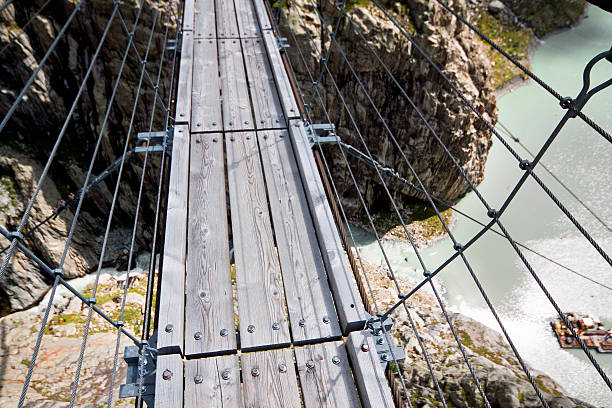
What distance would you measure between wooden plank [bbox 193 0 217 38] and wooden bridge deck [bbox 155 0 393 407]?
1.17 metres

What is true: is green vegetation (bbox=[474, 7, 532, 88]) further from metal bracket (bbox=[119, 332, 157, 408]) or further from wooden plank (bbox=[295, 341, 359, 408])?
metal bracket (bbox=[119, 332, 157, 408])

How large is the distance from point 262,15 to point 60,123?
7054 millimetres

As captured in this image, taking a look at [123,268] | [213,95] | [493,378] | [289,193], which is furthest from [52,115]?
[493,378]

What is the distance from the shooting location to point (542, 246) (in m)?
7.91

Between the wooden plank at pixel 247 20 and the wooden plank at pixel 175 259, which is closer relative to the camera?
the wooden plank at pixel 175 259

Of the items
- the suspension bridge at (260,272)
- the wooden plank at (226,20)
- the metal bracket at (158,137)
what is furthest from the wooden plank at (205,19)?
the metal bracket at (158,137)

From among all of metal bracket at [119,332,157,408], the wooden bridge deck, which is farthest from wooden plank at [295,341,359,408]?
metal bracket at [119,332,157,408]

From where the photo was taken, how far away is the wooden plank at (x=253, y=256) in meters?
1.77

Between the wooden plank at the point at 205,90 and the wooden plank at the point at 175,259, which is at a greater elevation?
the wooden plank at the point at 205,90

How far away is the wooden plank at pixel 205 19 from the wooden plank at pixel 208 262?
1.96 m

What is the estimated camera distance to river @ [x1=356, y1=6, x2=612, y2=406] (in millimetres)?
6586

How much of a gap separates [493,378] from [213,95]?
13.6ft

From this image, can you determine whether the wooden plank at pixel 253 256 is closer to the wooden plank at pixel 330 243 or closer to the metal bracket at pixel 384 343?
the wooden plank at pixel 330 243

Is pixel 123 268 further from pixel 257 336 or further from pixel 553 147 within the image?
pixel 553 147
